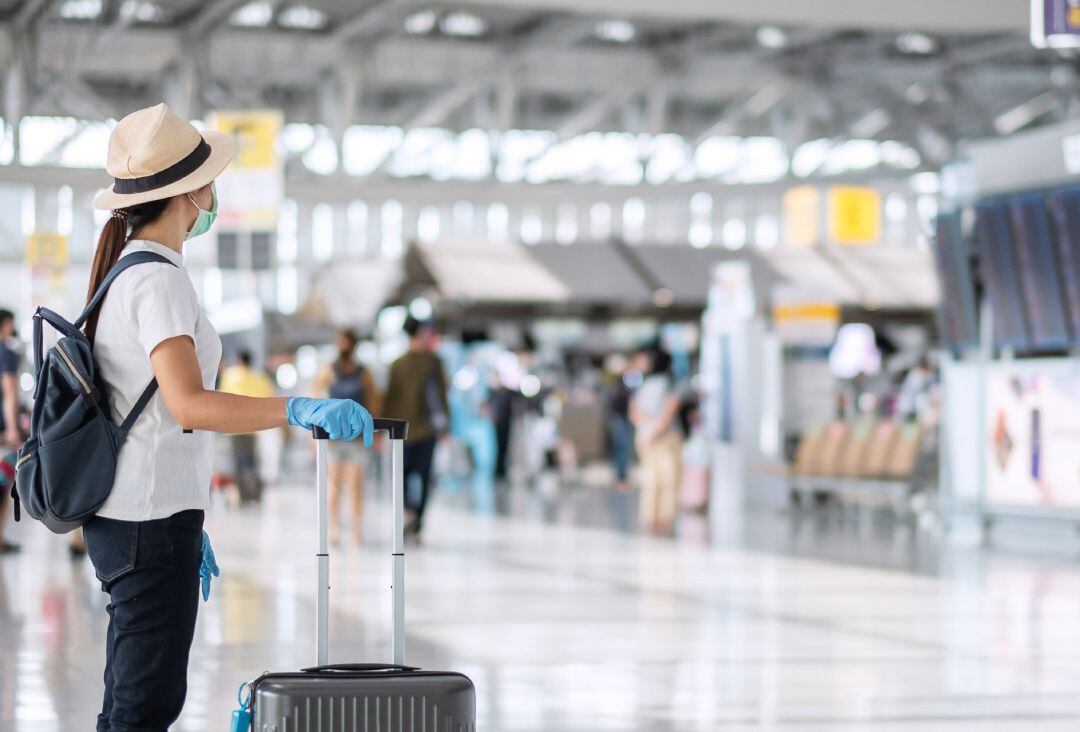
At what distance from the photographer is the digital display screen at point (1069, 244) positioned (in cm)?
1362

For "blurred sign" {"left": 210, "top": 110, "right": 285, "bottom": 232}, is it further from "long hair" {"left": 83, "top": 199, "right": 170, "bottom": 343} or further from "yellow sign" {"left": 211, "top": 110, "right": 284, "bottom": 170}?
"long hair" {"left": 83, "top": 199, "right": 170, "bottom": 343}

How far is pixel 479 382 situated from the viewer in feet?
99.8

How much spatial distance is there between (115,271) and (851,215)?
2798cm

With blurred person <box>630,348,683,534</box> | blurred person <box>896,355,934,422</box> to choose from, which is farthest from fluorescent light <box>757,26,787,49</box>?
blurred person <box>630,348,683,534</box>

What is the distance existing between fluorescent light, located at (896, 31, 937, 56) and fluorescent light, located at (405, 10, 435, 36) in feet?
33.2

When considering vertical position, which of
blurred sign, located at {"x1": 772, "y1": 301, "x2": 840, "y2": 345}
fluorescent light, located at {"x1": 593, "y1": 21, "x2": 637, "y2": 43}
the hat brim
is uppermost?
fluorescent light, located at {"x1": 593, "y1": 21, "x2": 637, "y2": 43}

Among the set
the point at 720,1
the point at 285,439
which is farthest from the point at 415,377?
the point at 285,439

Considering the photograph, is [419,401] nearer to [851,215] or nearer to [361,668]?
[361,668]

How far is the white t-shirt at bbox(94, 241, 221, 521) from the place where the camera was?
3.11m

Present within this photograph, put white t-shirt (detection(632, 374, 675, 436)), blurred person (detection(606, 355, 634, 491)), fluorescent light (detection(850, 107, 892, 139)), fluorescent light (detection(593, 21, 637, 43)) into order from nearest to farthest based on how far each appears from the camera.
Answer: white t-shirt (detection(632, 374, 675, 436)) < blurred person (detection(606, 355, 634, 491)) < fluorescent light (detection(593, 21, 637, 43)) < fluorescent light (detection(850, 107, 892, 139))

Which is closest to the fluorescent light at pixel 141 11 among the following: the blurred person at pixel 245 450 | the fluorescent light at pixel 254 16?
the fluorescent light at pixel 254 16

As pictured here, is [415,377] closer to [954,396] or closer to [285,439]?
[954,396]

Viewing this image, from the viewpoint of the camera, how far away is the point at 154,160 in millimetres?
3268

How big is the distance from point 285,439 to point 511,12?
412 inches
